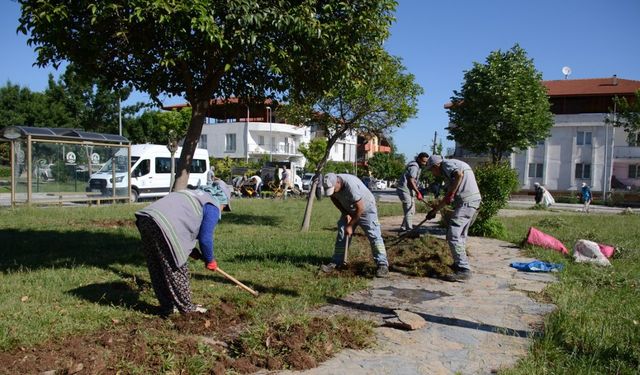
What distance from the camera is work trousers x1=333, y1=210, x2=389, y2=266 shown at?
6578 mm

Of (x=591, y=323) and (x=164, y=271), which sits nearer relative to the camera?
(x=164, y=271)

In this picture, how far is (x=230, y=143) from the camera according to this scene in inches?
2090

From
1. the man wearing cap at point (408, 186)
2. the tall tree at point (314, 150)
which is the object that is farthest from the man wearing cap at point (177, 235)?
the tall tree at point (314, 150)

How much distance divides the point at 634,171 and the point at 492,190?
38.0 meters

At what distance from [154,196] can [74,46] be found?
55.1 feet

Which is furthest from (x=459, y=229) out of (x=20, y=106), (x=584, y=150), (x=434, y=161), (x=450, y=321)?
(x=584, y=150)

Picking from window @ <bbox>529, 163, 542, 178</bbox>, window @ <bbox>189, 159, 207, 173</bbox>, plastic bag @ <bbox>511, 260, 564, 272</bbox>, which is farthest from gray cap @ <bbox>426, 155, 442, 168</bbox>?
window @ <bbox>529, 163, 542, 178</bbox>

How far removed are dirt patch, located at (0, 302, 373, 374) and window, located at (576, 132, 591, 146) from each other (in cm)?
→ 4259

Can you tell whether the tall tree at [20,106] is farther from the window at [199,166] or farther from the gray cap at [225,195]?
the gray cap at [225,195]

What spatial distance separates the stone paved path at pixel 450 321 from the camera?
3.76 m

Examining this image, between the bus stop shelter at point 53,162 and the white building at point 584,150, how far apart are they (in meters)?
32.6

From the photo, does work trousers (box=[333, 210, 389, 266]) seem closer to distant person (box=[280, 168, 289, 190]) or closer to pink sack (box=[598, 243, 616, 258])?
pink sack (box=[598, 243, 616, 258])

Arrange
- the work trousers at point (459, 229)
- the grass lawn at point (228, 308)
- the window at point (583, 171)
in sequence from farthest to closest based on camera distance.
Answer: the window at point (583, 171) < the work trousers at point (459, 229) < the grass lawn at point (228, 308)

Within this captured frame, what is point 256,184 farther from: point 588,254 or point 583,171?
point 583,171
